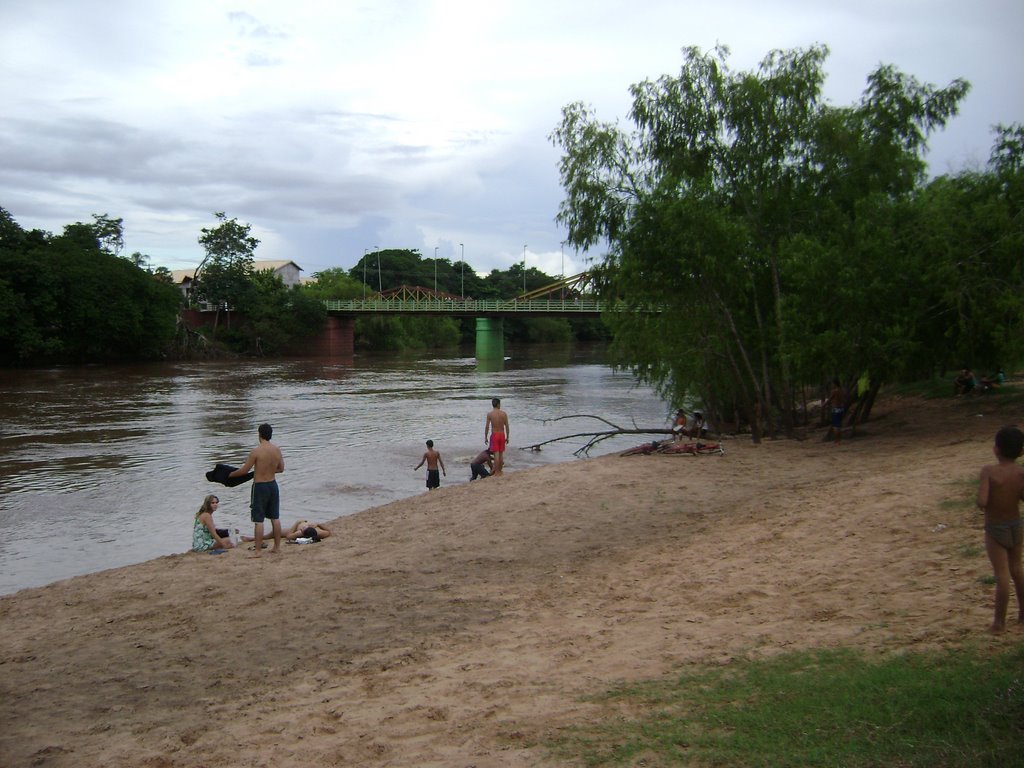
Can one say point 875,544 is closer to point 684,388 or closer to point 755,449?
point 755,449

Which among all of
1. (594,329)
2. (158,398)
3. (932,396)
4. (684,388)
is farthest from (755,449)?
(594,329)

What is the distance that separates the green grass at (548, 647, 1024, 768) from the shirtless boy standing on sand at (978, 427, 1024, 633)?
63 centimetres

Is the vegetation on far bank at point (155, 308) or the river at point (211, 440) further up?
the vegetation on far bank at point (155, 308)

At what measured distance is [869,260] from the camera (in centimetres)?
1831

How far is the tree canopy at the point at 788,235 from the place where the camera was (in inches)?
710

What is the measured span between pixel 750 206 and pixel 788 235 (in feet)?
3.60

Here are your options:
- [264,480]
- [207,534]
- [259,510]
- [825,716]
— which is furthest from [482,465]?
[825,716]

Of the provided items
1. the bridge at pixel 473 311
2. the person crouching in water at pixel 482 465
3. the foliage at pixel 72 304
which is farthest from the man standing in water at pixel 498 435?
the bridge at pixel 473 311

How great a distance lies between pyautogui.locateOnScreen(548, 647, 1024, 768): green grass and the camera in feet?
15.0

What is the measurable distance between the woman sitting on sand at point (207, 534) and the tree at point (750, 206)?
428 inches

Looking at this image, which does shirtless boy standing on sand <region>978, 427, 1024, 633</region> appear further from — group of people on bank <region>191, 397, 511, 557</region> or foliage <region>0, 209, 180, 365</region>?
foliage <region>0, 209, 180, 365</region>

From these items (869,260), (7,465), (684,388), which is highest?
(869,260)

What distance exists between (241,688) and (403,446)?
1958cm

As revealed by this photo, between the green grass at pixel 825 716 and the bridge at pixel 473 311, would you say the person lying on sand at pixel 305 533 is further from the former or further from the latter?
the bridge at pixel 473 311
